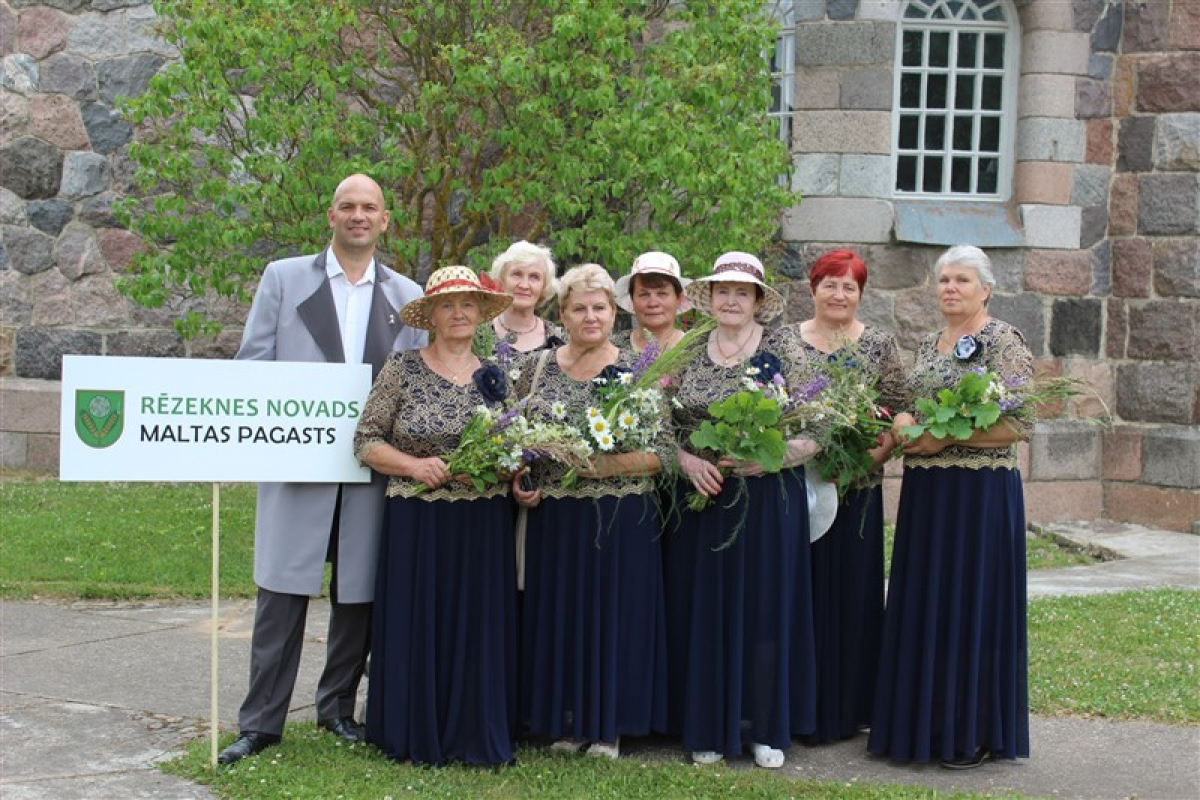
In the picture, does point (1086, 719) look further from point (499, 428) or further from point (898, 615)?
point (499, 428)

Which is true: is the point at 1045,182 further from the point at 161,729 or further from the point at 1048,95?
the point at 161,729

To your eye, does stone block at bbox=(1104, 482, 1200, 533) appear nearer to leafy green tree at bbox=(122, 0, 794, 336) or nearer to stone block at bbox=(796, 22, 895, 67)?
stone block at bbox=(796, 22, 895, 67)

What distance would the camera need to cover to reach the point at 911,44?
12.0 meters

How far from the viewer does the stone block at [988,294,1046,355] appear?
12.0 m

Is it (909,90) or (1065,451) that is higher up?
(909,90)

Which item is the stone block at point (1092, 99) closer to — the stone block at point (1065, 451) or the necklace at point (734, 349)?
the stone block at point (1065, 451)

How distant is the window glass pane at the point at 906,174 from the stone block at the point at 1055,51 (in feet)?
3.91

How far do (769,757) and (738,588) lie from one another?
0.68m

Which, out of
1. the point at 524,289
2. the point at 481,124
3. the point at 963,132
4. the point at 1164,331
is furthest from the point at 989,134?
the point at 524,289

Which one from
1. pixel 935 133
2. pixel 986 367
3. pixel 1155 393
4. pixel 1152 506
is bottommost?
pixel 1152 506

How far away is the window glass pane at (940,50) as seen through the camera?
12.1m

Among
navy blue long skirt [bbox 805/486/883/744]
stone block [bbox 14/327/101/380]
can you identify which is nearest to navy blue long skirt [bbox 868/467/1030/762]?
Answer: navy blue long skirt [bbox 805/486/883/744]

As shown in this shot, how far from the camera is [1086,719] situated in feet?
21.0

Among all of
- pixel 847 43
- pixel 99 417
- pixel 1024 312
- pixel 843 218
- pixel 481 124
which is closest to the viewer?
pixel 99 417
